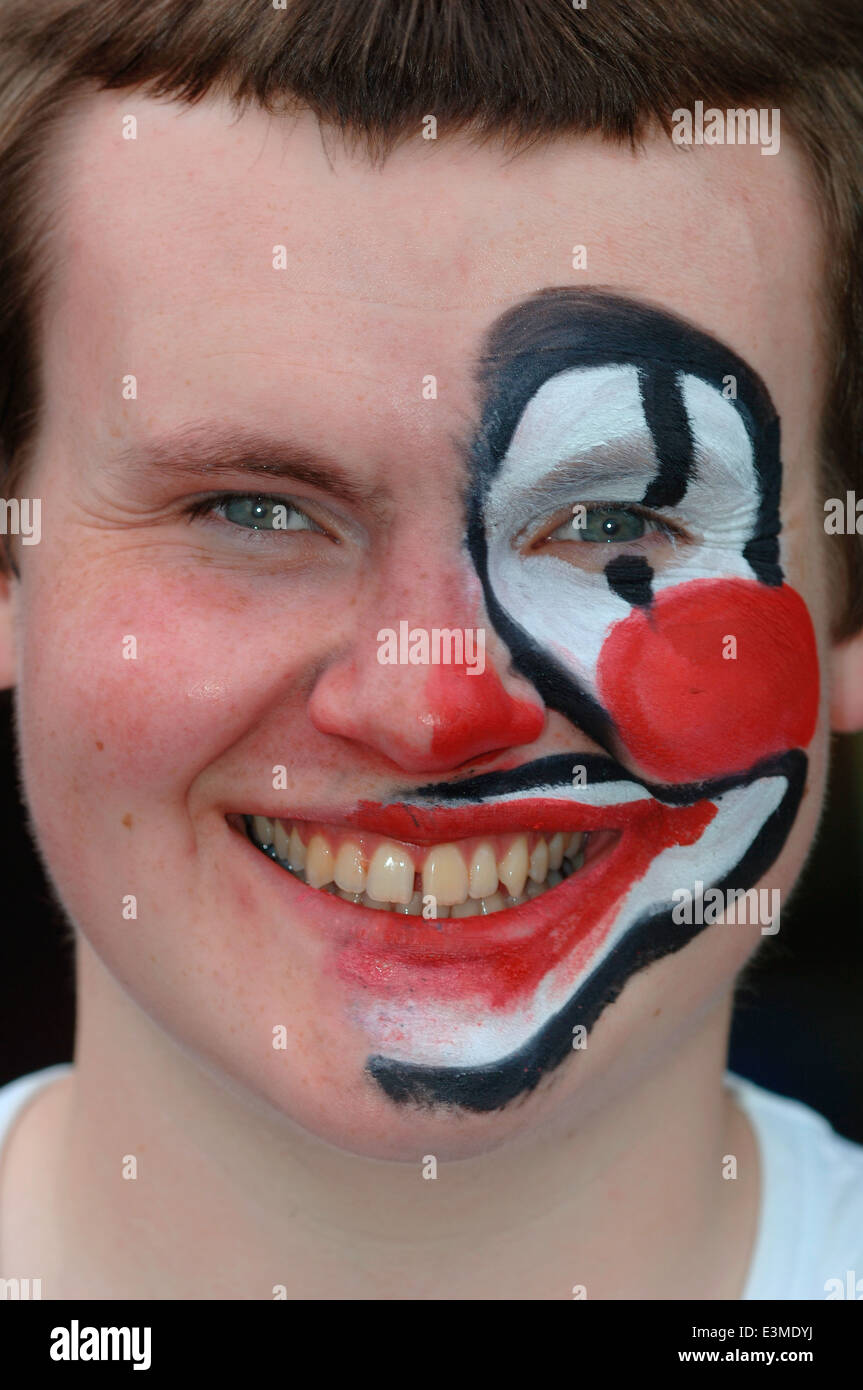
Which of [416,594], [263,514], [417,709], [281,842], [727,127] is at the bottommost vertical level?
[281,842]

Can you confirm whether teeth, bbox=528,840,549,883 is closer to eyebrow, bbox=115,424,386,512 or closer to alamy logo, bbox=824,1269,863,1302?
eyebrow, bbox=115,424,386,512

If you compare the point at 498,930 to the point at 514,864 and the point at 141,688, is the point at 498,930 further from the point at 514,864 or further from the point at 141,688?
the point at 141,688

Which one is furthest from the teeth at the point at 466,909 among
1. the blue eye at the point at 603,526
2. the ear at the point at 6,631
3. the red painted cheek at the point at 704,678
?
the ear at the point at 6,631

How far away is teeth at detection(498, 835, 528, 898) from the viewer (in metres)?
1.62

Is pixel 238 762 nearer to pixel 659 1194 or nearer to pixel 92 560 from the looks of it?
pixel 92 560

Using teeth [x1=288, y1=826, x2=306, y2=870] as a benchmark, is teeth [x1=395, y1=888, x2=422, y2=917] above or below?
below

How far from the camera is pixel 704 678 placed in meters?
1.58

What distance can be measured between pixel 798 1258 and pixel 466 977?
0.74 meters

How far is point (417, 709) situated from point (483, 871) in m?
0.24

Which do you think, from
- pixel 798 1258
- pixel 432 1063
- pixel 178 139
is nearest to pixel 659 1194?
pixel 798 1258

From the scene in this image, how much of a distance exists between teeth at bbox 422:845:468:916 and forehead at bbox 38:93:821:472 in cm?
44

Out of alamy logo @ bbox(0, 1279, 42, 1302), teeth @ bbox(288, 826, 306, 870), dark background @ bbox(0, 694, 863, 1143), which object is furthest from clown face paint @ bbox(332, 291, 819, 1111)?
dark background @ bbox(0, 694, 863, 1143)
